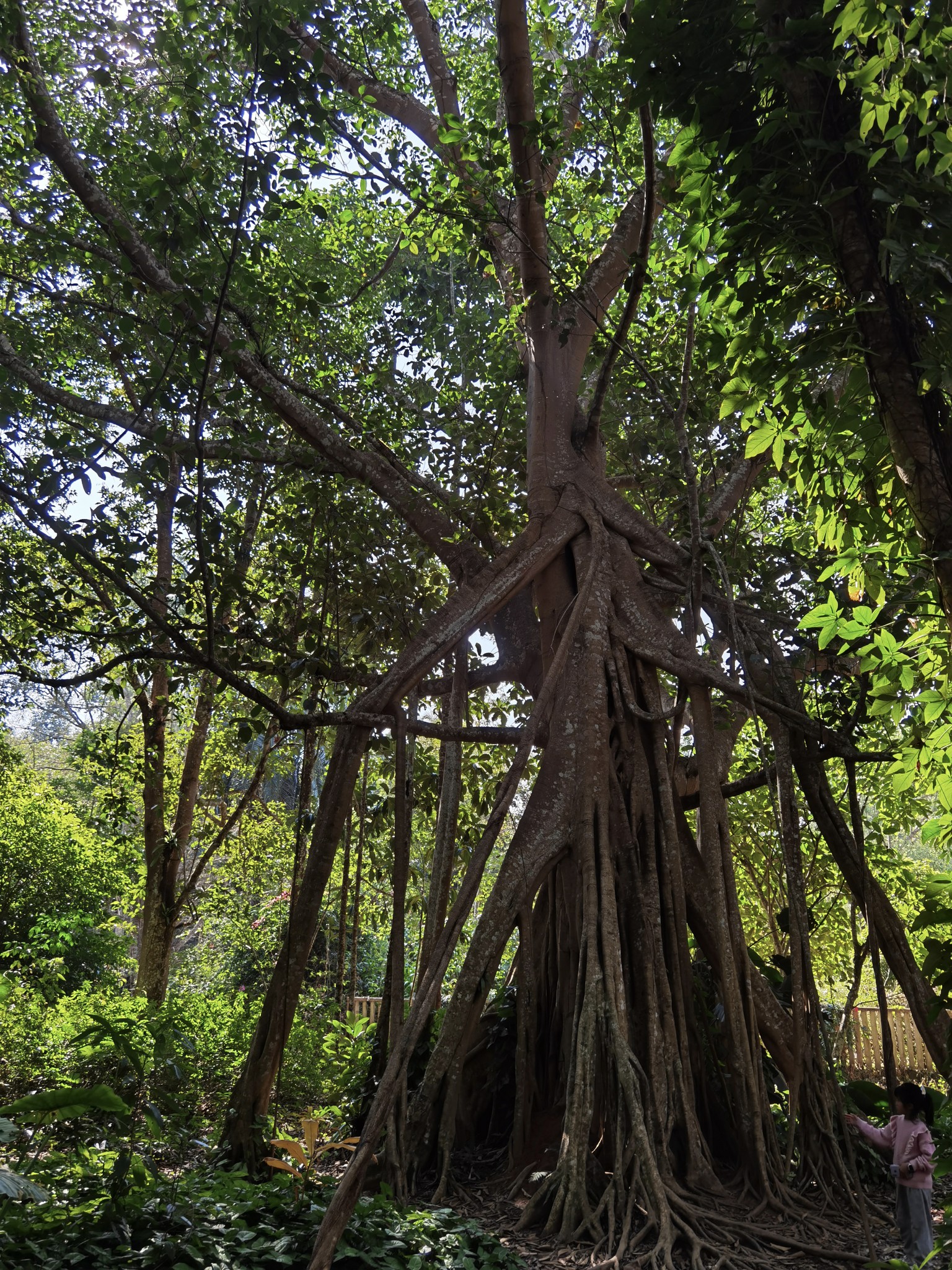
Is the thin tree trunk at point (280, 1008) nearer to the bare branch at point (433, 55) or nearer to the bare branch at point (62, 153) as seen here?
the bare branch at point (62, 153)

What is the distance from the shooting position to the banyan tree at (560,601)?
3.28 metres

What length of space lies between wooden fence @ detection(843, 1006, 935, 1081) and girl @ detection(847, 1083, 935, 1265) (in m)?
7.50

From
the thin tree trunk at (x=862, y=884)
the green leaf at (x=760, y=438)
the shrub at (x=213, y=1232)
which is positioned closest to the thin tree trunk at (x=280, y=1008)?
the shrub at (x=213, y=1232)

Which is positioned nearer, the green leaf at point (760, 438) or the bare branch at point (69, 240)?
the green leaf at point (760, 438)

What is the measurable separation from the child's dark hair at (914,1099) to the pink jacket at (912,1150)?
0.04 m

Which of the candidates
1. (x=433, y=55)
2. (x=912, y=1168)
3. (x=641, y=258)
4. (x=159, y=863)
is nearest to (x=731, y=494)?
(x=641, y=258)

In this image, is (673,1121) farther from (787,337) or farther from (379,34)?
(379,34)

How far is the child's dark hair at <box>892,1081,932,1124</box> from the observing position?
145 inches

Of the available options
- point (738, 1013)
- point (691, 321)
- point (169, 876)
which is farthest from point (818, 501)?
point (169, 876)

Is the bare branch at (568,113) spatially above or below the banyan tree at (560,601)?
above

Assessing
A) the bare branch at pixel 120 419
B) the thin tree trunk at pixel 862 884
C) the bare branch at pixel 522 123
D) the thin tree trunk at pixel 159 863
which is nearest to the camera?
the thin tree trunk at pixel 862 884

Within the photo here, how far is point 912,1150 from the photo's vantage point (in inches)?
141

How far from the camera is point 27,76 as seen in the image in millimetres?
3979

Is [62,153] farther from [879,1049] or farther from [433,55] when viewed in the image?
[879,1049]
